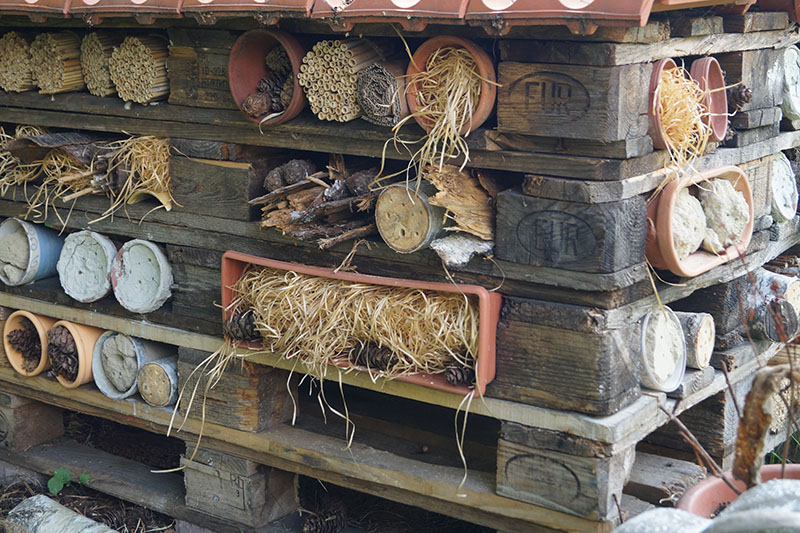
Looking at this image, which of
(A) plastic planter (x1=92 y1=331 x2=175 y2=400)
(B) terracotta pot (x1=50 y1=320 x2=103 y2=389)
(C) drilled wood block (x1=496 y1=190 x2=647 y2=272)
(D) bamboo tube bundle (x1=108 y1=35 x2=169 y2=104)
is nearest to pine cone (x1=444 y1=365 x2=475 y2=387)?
(C) drilled wood block (x1=496 y1=190 x2=647 y2=272)

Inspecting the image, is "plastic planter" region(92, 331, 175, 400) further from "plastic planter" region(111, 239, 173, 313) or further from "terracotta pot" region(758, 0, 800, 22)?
"terracotta pot" region(758, 0, 800, 22)

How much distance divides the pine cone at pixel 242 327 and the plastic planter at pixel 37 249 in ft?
4.19

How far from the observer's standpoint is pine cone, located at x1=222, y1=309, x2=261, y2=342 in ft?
12.5

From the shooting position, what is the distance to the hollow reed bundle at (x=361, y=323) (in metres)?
3.35

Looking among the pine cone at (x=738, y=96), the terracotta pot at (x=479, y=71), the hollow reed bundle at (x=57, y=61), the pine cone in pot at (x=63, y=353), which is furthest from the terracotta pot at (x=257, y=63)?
the pine cone at (x=738, y=96)

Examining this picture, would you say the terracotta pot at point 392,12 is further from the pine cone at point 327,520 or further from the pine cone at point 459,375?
the pine cone at point 327,520

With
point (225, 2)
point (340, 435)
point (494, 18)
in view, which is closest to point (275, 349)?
point (340, 435)

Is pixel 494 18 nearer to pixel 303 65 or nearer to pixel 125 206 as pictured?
pixel 303 65

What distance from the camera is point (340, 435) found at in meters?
4.02

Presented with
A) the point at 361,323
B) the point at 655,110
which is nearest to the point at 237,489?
the point at 361,323

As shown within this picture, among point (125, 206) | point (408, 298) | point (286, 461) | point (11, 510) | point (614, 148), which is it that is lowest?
point (11, 510)

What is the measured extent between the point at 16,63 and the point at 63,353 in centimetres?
137

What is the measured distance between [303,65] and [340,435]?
A: 5.05ft

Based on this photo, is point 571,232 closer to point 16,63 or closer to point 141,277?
point 141,277
